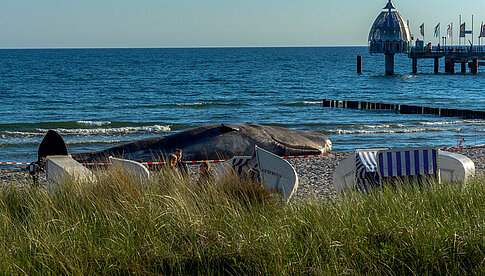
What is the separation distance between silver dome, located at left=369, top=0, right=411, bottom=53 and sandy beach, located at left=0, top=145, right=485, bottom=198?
49.1 meters

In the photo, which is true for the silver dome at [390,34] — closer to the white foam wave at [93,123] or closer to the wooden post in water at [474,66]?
the wooden post in water at [474,66]

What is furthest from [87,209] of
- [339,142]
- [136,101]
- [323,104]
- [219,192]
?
[136,101]

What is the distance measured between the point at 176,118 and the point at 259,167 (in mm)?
19840

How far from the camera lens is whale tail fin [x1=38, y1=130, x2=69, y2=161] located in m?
9.63

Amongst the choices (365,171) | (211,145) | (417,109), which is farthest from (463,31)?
(365,171)

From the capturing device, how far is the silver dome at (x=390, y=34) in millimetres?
62969

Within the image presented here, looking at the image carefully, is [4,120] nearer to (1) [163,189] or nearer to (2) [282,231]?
(1) [163,189]

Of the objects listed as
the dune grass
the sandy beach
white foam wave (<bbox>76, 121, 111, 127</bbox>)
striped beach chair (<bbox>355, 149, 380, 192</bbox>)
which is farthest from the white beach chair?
white foam wave (<bbox>76, 121, 111, 127</bbox>)

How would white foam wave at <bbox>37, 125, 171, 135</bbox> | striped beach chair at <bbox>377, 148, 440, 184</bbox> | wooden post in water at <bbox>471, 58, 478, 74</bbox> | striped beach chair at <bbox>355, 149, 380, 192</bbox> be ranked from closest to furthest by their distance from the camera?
striped beach chair at <bbox>377, 148, 440, 184</bbox>, striped beach chair at <bbox>355, 149, 380, 192</bbox>, white foam wave at <bbox>37, 125, 171, 135</bbox>, wooden post in water at <bbox>471, 58, 478, 74</bbox>

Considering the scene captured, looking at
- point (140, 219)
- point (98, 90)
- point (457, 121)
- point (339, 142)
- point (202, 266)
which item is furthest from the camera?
point (98, 90)

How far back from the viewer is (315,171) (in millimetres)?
12680

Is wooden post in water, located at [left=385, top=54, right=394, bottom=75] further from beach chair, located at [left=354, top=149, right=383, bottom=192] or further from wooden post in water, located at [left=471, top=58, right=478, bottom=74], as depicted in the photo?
beach chair, located at [left=354, top=149, right=383, bottom=192]

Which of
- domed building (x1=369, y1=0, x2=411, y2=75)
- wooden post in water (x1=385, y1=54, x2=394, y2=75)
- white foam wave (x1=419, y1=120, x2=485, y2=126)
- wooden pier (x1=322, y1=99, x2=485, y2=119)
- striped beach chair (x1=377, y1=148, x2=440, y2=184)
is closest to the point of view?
striped beach chair (x1=377, y1=148, x2=440, y2=184)

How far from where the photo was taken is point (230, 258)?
4.99 m
